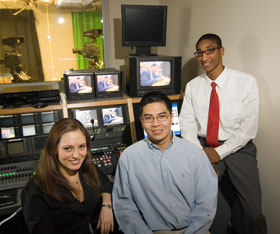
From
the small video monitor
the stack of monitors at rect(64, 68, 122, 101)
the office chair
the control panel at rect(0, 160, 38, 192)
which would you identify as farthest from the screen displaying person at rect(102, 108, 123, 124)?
the office chair

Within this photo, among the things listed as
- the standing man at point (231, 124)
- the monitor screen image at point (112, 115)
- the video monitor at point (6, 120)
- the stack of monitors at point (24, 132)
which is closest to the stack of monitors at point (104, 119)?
the monitor screen image at point (112, 115)

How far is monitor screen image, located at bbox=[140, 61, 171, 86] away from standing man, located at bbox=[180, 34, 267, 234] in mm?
301

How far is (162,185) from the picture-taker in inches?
51.4

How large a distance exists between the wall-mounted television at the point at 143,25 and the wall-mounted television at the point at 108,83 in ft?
1.20

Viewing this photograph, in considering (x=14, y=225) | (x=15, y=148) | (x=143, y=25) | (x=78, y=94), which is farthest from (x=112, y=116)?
(x=14, y=225)

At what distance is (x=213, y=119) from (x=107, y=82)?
0.88 m

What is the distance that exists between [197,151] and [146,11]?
136 cm

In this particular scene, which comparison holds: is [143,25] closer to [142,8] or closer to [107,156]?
[142,8]

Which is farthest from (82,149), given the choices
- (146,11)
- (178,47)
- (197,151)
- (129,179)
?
(178,47)

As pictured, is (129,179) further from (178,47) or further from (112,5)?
(112,5)

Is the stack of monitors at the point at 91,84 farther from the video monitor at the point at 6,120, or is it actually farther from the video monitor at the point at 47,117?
the video monitor at the point at 6,120

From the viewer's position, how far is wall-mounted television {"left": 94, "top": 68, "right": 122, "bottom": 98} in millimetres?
1914

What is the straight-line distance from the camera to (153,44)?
221 cm

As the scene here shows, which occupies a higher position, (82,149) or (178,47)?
(178,47)
